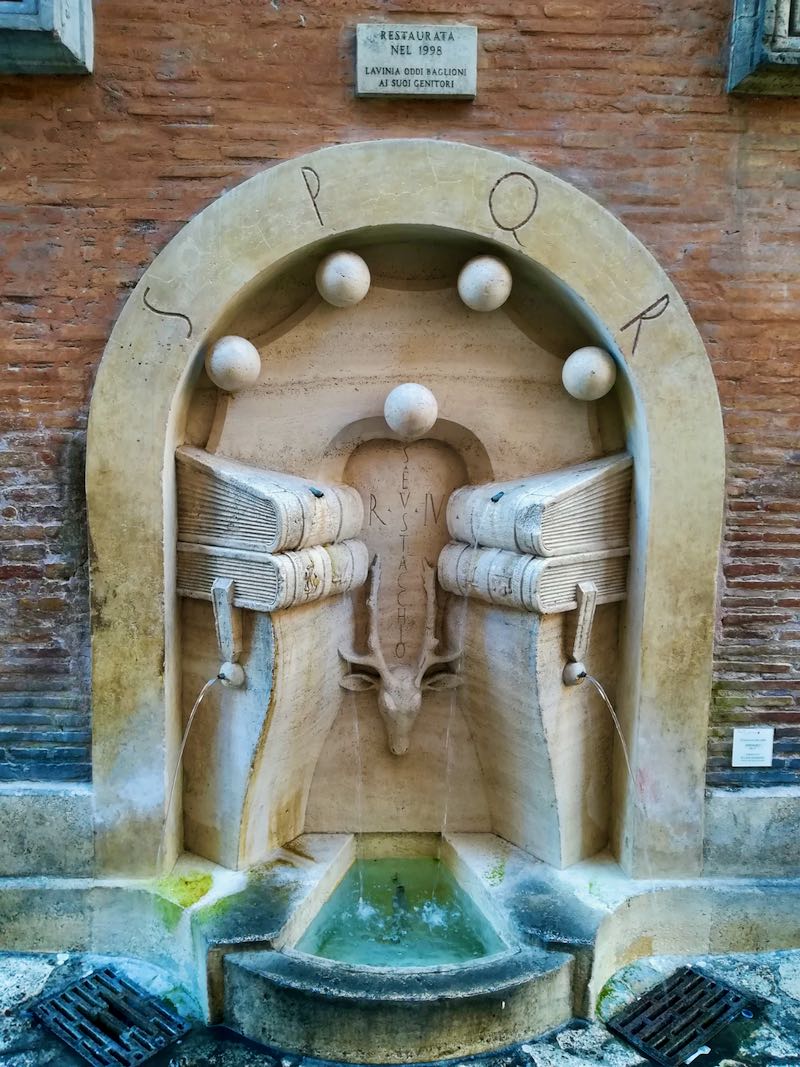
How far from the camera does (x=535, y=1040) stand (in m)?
2.82

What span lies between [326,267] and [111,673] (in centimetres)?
164

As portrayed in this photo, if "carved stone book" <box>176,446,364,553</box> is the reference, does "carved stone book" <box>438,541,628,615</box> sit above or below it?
below

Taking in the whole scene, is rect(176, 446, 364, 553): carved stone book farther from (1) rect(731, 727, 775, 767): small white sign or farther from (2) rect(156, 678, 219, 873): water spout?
(1) rect(731, 727, 775, 767): small white sign

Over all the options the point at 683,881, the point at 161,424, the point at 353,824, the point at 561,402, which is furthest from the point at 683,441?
the point at 353,824

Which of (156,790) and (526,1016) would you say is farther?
(156,790)

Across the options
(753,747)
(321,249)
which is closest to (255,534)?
(321,249)

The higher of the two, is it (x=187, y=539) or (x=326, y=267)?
(x=326, y=267)

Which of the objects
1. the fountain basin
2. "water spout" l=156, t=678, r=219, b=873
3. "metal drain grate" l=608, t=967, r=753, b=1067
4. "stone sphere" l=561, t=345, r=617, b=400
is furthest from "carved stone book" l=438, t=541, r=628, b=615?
"metal drain grate" l=608, t=967, r=753, b=1067

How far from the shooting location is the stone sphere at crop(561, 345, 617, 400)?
3141 millimetres

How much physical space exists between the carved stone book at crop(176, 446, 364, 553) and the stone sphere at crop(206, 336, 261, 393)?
300 millimetres

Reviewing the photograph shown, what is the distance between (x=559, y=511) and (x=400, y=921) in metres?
1.70

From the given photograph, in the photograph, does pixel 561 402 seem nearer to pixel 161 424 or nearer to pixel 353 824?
pixel 161 424

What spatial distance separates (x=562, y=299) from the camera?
10.6 feet

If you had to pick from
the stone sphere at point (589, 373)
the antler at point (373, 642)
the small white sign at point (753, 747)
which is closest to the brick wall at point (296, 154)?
the stone sphere at point (589, 373)
